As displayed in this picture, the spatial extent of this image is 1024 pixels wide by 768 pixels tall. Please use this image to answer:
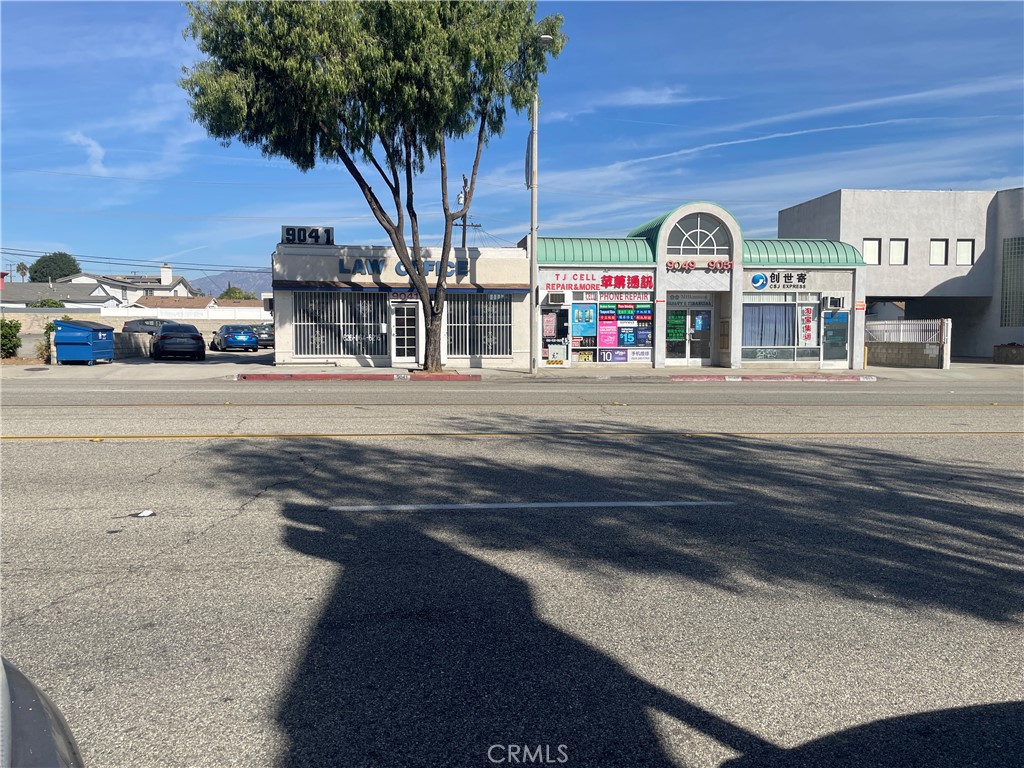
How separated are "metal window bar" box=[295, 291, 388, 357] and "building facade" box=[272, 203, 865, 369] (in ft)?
0.12

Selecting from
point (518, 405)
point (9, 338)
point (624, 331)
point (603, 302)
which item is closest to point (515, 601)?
point (518, 405)

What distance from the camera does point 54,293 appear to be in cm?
8712

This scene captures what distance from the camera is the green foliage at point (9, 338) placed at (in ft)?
86.9

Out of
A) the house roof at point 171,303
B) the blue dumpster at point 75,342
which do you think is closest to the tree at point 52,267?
the house roof at point 171,303

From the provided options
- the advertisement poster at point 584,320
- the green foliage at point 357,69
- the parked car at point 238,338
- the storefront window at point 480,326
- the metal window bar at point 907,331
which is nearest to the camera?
the green foliage at point 357,69

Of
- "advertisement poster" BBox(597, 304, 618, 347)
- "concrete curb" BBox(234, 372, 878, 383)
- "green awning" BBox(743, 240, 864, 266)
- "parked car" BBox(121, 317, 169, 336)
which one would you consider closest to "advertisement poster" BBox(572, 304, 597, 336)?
"advertisement poster" BBox(597, 304, 618, 347)

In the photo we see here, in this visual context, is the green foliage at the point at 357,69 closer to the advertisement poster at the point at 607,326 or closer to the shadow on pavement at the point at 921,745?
the advertisement poster at the point at 607,326

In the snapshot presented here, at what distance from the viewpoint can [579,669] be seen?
3.71 m

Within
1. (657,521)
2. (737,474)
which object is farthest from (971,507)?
(657,521)

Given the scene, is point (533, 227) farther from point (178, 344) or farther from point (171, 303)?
point (171, 303)

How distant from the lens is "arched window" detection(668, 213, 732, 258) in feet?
95.8

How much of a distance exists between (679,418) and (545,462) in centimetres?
478

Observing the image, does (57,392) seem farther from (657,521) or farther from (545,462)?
(657,521)

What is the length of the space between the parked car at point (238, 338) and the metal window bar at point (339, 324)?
12696mm
